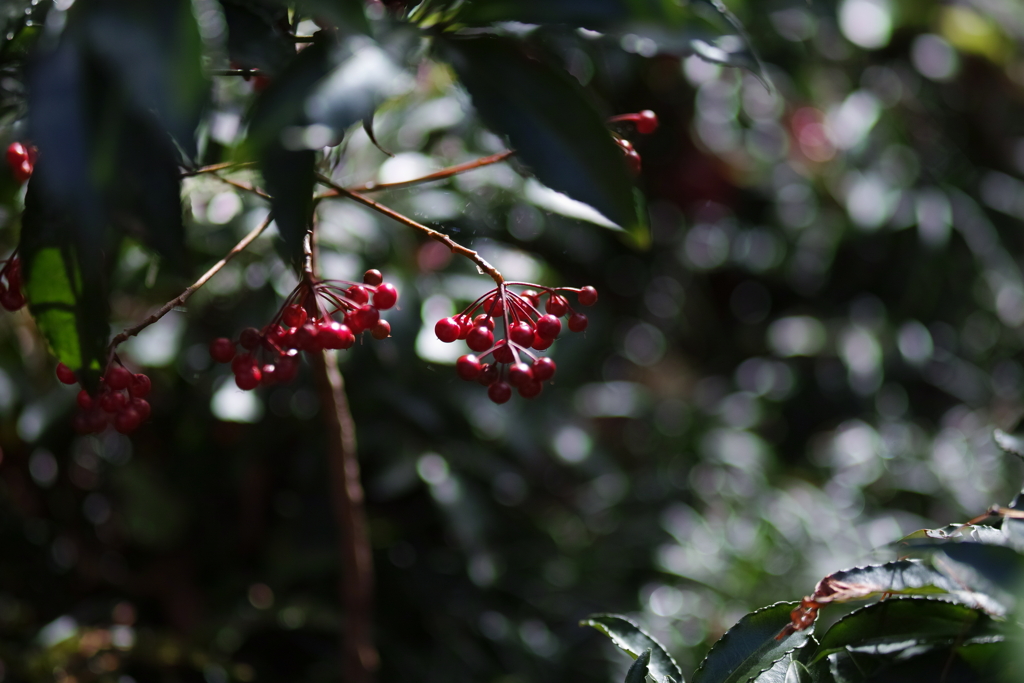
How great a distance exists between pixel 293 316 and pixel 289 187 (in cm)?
18

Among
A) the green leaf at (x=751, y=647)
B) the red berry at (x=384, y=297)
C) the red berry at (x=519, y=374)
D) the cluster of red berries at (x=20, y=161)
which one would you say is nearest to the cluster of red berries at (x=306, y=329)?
the red berry at (x=384, y=297)

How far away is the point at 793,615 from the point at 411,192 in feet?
2.11

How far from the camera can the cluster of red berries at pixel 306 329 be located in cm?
54

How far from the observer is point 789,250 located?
1597 millimetres

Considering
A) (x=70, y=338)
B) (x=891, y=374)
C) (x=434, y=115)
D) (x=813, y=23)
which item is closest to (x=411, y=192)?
(x=434, y=115)

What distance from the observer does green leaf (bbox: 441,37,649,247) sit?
1.47ft

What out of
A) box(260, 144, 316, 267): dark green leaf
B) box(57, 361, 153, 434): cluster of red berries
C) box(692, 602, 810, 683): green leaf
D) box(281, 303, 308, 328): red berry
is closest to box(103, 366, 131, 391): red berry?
box(57, 361, 153, 434): cluster of red berries

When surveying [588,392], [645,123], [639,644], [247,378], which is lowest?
[588,392]

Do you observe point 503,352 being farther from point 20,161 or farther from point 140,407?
point 20,161

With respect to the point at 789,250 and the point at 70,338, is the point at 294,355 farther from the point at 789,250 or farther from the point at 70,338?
the point at 789,250

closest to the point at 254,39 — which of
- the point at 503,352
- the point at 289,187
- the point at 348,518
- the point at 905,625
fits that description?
the point at 289,187

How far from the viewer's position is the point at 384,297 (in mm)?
583

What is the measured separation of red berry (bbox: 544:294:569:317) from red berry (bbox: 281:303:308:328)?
0.60 ft

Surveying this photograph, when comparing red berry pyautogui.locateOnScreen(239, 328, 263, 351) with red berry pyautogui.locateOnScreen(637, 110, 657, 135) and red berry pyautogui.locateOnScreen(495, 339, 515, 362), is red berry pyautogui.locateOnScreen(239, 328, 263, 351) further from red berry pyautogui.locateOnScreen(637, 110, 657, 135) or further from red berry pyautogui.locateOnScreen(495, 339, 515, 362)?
red berry pyautogui.locateOnScreen(637, 110, 657, 135)
